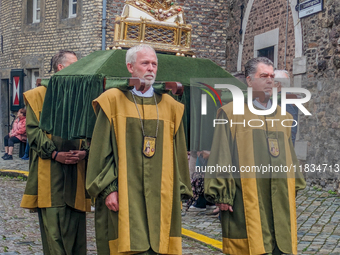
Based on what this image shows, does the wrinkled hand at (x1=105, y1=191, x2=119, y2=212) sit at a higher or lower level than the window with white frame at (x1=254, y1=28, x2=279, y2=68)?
lower

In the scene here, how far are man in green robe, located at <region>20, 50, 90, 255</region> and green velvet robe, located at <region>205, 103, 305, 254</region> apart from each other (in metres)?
1.41

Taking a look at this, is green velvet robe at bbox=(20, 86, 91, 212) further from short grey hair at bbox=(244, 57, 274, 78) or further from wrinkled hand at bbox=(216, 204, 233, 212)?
short grey hair at bbox=(244, 57, 274, 78)

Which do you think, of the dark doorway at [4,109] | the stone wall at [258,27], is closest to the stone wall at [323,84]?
the stone wall at [258,27]

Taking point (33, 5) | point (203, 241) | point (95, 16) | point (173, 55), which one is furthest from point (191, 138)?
point (33, 5)

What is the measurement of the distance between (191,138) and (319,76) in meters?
6.33

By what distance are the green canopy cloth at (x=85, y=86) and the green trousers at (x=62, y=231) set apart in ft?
2.23

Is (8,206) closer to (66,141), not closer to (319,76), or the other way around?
(66,141)

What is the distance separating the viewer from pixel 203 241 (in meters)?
6.23

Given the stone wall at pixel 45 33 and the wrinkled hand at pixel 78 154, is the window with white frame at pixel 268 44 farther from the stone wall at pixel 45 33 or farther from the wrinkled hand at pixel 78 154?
the wrinkled hand at pixel 78 154

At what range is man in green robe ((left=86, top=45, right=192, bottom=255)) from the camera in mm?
3439

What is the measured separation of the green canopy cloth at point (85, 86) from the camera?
14.3 feet

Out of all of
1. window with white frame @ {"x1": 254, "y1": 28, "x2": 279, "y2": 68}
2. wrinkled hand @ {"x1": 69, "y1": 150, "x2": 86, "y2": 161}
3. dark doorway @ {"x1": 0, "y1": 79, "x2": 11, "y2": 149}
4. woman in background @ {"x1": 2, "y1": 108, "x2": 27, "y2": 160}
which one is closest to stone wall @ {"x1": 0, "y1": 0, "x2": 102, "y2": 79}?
dark doorway @ {"x1": 0, "y1": 79, "x2": 11, "y2": 149}

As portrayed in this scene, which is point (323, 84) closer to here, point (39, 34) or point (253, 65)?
point (253, 65)

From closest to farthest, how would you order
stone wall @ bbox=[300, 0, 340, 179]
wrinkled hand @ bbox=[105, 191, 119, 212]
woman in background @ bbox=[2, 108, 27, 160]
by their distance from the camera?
1. wrinkled hand @ bbox=[105, 191, 119, 212]
2. stone wall @ bbox=[300, 0, 340, 179]
3. woman in background @ bbox=[2, 108, 27, 160]
